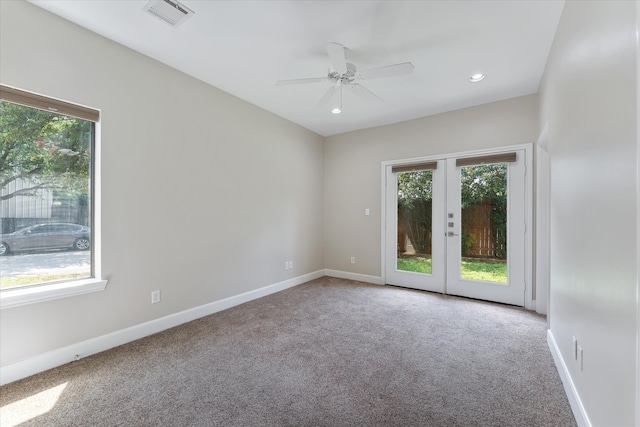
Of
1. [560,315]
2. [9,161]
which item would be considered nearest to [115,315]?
[9,161]

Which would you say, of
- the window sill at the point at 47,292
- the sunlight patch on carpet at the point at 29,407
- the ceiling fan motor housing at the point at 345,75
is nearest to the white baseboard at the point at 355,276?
the ceiling fan motor housing at the point at 345,75

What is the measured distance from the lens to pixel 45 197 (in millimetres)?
2213

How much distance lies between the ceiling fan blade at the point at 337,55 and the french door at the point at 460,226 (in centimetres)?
234

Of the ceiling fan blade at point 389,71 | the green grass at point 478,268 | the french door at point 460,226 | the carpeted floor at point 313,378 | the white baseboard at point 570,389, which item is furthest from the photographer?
the green grass at point 478,268

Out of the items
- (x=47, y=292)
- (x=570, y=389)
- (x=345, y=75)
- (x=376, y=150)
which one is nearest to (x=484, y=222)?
(x=376, y=150)

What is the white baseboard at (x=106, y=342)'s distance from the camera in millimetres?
1965

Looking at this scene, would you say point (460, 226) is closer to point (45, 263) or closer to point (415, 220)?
point (415, 220)

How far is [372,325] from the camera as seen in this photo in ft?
9.69

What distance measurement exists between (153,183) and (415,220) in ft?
12.0

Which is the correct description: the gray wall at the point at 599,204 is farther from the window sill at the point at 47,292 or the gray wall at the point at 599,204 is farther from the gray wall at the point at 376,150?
the window sill at the point at 47,292

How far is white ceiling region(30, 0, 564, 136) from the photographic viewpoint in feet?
6.70

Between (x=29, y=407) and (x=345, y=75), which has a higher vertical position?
(x=345, y=75)

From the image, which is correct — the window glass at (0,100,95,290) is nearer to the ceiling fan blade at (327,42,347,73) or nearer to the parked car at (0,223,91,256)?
the parked car at (0,223,91,256)

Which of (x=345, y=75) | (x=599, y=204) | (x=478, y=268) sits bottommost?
(x=478, y=268)
